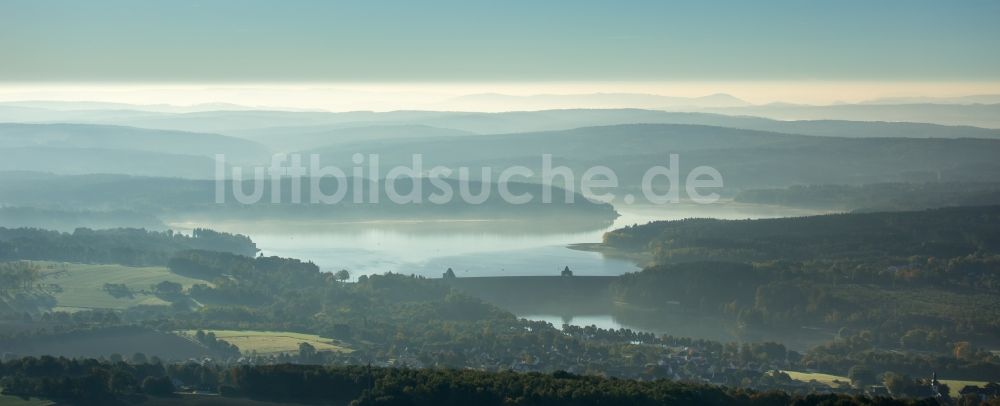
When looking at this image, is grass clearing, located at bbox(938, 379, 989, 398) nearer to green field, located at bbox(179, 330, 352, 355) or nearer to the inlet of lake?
the inlet of lake

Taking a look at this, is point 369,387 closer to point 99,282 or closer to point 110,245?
point 99,282

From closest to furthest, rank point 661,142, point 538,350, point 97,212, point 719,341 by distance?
1. point 538,350
2. point 719,341
3. point 97,212
4. point 661,142

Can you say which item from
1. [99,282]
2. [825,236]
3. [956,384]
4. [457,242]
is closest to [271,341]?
[99,282]

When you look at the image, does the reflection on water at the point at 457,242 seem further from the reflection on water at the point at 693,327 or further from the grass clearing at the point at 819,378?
the grass clearing at the point at 819,378

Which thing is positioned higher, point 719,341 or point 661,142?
point 661,142

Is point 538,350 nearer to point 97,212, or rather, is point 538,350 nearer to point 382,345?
point 382,345

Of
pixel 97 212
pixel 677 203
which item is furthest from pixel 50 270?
pixel 677 203
